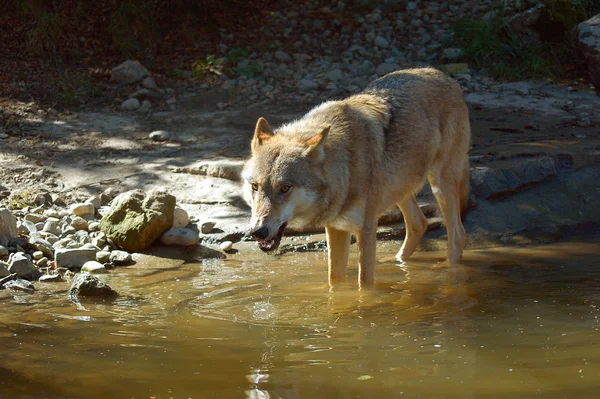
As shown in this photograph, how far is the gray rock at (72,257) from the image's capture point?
6289mm

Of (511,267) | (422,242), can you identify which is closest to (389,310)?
(511,267)

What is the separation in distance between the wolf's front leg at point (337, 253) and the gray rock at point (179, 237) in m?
1.56

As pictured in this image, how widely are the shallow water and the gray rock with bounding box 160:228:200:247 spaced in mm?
298

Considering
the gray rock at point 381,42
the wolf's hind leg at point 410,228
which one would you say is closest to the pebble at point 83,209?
the wolf's hind leg at point 410,228

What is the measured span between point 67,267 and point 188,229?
3.57 feet

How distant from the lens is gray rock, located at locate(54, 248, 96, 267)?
629 cm

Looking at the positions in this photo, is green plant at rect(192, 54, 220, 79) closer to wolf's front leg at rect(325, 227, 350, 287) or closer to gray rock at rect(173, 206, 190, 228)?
gray rock at rect(173, 206, 190, 228)

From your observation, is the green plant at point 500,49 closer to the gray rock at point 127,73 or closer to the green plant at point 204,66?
the green plant at point 204,66

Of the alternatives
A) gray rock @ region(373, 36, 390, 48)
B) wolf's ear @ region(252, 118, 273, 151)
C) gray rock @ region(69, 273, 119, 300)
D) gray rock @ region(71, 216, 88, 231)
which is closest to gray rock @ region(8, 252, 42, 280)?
gray rock @ region(69, 273, 119, 300)

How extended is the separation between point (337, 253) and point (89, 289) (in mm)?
1761

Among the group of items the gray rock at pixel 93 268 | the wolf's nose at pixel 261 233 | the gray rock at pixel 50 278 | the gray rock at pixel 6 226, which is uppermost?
the wolf's nose at pixel 261 233

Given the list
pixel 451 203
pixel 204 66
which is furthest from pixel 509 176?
pixel 204 66

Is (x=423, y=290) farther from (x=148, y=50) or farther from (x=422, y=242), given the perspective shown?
(x=148, y=50)

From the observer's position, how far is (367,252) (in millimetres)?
5469
